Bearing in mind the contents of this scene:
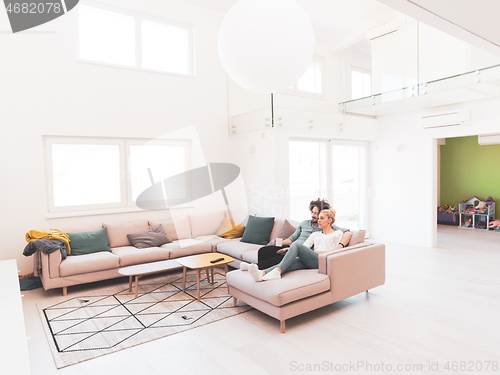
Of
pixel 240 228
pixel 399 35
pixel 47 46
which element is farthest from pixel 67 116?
pixel 399 35

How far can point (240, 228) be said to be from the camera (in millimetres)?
5703

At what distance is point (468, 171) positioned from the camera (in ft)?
29.4

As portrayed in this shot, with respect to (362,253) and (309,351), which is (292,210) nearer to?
(362,253)

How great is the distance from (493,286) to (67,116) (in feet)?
20.7

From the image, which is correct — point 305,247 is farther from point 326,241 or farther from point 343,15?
point 343,15

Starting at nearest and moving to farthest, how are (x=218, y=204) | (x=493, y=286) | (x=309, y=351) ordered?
1. (x=309, y=351)
2. (x=493, y=286)
3. (x=218, y=204)

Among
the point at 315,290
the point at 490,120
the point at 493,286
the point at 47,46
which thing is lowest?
the point at 493,286

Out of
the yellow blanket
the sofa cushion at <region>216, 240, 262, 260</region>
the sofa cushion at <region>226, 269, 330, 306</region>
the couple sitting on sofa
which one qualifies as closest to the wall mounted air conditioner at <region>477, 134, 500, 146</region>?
the couple sitting on sofa

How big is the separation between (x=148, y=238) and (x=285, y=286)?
9.09 feet

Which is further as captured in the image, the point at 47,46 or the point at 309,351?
the point at 47,46

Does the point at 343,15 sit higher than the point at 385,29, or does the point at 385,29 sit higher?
the point at 343,15

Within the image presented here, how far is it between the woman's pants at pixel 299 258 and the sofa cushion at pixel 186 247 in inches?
74.2

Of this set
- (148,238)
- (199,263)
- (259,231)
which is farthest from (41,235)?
(259,231)

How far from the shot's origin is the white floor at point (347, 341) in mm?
2527
